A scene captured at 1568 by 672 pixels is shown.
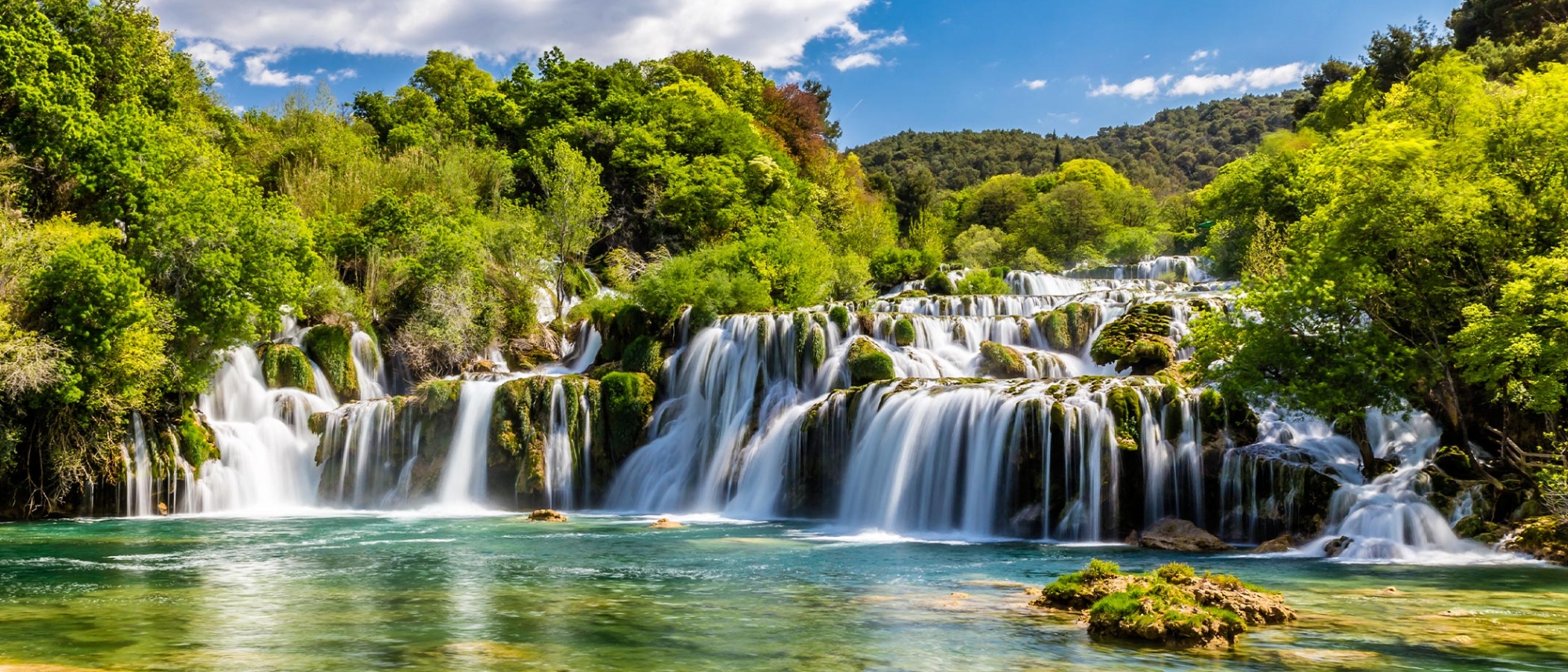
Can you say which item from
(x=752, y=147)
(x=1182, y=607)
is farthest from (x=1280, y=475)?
(x=752, y=147)

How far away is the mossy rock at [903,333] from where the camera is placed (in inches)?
1284

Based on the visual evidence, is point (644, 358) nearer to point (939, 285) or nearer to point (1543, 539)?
point (939, 285)

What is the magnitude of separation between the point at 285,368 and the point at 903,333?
1889 centimetres

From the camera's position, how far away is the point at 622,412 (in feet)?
103

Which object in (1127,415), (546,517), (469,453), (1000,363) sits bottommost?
(546,517)

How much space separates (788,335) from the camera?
31922 millimetres

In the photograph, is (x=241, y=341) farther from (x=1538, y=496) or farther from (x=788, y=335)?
(x=1538, y=496)

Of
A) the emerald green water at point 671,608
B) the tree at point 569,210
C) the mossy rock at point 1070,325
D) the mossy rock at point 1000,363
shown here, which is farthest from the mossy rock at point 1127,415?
the tree at point 569,210

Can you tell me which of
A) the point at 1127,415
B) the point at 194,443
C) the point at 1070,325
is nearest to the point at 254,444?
the point at 194,443

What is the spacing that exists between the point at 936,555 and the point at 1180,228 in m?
72.7

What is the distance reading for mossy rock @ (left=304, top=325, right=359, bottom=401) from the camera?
3328 cm

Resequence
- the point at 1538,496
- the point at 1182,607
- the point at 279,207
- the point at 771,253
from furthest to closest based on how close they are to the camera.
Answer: the point at 771,253, the point at 279,207, the point at 1538,496, the point at 1182,607

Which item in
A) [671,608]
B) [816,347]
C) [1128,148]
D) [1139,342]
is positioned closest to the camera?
[671,608]

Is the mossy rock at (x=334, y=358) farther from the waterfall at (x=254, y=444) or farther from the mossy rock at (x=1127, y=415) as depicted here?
the mossy rock at (x=1127, y=415)
